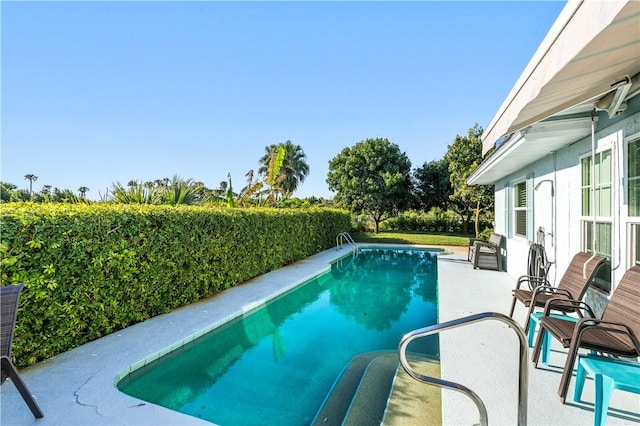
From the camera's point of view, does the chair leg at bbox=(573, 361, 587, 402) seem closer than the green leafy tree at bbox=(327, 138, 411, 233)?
Yes

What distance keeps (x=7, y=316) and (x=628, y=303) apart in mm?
7024

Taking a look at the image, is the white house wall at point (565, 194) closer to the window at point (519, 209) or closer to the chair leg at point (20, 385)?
the window at point (519, 209)

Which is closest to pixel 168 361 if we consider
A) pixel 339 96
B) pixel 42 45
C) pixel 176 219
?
pixel 176 219

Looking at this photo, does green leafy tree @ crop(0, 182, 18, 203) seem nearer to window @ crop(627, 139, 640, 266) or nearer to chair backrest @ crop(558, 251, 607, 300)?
chair backrest @ crop(558, 251, 607, 300)

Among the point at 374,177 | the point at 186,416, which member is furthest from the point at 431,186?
the point at 186,416

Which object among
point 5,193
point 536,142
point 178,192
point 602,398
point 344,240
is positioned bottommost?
point 344,240

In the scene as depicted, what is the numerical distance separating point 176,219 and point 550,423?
7668mm

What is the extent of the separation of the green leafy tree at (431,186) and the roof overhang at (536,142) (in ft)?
76.1

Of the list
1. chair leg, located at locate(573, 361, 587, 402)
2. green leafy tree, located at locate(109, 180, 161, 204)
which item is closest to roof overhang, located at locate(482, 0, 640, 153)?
chair leg, located at locate(573, 361, 587, 402)

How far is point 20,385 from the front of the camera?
11.1 feet

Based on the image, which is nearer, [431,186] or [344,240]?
[344,240]

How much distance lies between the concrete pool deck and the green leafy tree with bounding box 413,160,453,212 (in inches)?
1059

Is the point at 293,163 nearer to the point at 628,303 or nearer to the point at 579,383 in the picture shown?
the point at 628,303

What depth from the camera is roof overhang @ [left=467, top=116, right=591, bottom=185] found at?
545 cm
